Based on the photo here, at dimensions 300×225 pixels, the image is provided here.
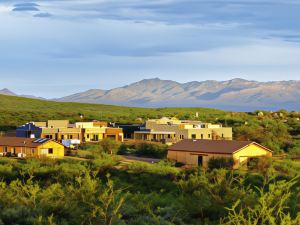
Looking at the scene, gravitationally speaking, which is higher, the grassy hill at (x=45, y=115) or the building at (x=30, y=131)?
the grassy hill at (x=45, y=115)

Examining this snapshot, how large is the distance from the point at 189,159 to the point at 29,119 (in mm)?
65313

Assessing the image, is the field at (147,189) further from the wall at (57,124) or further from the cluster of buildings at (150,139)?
the wall at (57,124)

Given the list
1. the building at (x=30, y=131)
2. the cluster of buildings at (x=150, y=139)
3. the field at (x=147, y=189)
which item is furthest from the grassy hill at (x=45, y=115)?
the cluster of buildings at (x=150, y=139)

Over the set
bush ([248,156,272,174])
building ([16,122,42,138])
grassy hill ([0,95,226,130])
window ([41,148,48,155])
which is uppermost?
grassy hill ([0,95,226,130])

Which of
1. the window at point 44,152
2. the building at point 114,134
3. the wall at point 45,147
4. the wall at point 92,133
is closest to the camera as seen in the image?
the wall at point 45,147

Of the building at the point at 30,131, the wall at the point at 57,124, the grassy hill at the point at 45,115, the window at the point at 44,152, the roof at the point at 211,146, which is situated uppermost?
the grassy hill at the point at 45,115

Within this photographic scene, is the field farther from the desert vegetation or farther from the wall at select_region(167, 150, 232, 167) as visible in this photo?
the wall at select_region(167, 150, 232, 167)

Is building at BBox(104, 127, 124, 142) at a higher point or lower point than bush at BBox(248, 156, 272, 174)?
higher

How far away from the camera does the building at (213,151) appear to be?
5559 cm

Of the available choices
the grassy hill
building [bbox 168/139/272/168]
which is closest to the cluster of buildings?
building [bbox 168/139/272/168]

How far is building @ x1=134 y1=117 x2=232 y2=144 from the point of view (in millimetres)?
78688

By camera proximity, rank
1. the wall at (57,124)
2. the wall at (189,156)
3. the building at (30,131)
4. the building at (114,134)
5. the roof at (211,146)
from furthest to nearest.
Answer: the building at (114,134)
the wall at (57,124)
the building at (30,131)
the roof at (211,146)
the wall at (189,156)

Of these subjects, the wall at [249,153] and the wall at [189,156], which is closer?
the wall at [249,153]

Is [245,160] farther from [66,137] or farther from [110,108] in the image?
[110,108]
